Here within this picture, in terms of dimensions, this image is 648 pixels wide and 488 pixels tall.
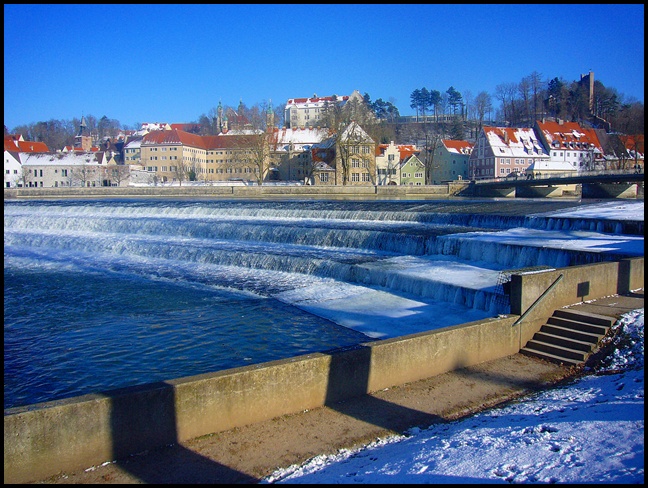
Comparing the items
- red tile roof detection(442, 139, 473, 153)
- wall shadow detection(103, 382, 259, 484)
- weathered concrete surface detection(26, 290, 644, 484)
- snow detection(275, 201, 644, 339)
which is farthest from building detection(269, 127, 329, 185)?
wall shadow detection(103, 382, 259, 484)

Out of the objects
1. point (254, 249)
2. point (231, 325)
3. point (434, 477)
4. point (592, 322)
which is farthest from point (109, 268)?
point (434, 477)

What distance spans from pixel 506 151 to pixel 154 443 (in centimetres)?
7834

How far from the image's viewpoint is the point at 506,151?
78312mm

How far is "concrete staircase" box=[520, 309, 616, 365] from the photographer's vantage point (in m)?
10.0

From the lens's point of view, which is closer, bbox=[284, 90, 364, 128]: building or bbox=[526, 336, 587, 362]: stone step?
bbox=[526, 336, 587, 362]: stone step

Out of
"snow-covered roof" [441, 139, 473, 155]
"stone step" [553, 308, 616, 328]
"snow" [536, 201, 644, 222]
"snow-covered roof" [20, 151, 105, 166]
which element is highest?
"snow-covered roof" [441, 139, 473, 155]

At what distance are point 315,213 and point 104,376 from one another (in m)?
23.2

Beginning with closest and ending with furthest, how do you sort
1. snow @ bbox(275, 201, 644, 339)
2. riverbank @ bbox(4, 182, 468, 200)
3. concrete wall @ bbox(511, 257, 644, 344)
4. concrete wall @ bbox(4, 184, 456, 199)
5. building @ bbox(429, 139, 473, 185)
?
1. concrete wall @ bbox(511, 257, 644, 344)
2. snow @ bbox(275, 201, 644, 339)
3. riverbank @ bbox(4, 182, 468, 200)
4. concrete wall @ bbox(4, 184, 456, 199)
5. building @ bbox(429, 139, 473, 185)

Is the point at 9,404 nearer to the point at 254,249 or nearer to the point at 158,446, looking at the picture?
the point at 158,446

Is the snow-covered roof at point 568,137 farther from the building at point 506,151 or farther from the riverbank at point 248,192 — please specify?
the riverbank at point 248,192

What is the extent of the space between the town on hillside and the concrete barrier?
55.2 m

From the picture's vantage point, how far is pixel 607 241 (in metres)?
20.5

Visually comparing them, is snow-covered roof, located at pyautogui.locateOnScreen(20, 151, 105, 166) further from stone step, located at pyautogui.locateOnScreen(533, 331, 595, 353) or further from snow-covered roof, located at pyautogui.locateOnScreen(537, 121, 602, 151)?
stone step, located at pyautogui.locateOnScreen(533, 331, 595, 353)

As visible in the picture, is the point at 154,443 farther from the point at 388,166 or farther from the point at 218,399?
the point at 388,166
